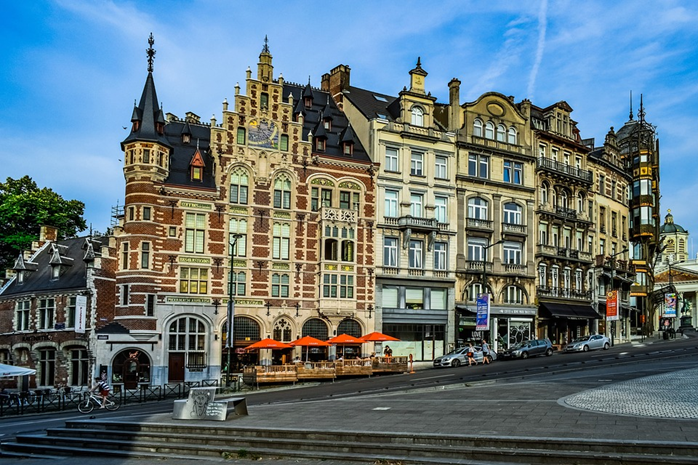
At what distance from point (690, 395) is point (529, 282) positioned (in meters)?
39.3

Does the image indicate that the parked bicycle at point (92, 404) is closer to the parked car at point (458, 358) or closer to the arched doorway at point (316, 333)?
the arched doorway at point (316, 333)

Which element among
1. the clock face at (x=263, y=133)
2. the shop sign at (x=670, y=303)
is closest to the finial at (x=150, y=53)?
the clock face at (x=263, y=133)

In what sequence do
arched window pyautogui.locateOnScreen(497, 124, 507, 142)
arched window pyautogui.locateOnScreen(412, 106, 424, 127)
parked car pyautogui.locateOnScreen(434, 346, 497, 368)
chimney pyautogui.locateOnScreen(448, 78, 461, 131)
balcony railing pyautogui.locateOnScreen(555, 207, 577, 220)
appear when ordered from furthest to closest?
balcony railing pyautogui.locateOnScreen(555, 207, 577, 220), arched window pyautogui.locateOnScreen(497, 124, 507, 142), chimney pyautogui.locateOnScreen(448, 78, 461, 131), arched window pyautogui.locateOnScreen(412, 106, 424, 127), parked car pyautogui.locateOnScreen(434, 346, 497, 368)

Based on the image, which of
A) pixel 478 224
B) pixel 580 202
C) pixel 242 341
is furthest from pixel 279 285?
pixel 580 202

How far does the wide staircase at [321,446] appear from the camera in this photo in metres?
15.0

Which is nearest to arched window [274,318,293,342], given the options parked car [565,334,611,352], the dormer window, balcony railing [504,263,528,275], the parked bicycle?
the dormer window

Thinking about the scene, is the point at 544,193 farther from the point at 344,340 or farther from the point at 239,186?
the point at 239,186

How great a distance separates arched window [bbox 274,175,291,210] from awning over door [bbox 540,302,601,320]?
24383 mm

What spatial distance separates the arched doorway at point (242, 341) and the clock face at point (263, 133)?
463 inches

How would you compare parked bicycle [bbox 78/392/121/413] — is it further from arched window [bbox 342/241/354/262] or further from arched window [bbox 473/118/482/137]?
arched window [bbox 473/118/482/137]

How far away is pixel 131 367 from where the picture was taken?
45.7 metres

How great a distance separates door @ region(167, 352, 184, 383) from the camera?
47.0m

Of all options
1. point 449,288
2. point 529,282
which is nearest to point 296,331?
point 449,288

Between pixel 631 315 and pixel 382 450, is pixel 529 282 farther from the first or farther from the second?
pixel 382 450
